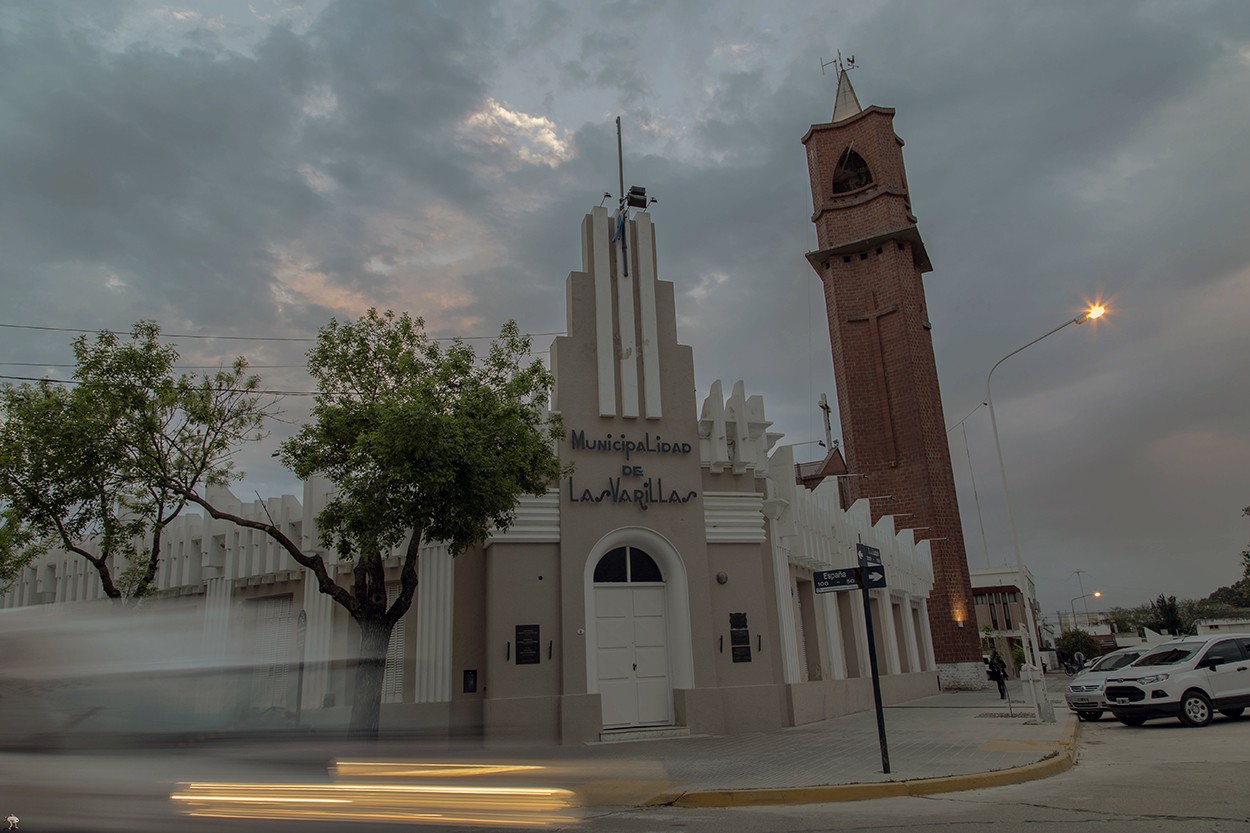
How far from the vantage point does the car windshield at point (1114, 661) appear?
19.3 metres

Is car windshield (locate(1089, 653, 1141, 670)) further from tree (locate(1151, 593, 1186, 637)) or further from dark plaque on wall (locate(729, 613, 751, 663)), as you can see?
tree (locate(1151, 593, 1186, 637))

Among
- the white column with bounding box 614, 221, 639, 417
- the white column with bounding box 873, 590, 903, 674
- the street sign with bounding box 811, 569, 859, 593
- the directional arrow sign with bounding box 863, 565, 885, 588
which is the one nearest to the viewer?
the directional arrow sign with bounding box 863, 565, 885, 588

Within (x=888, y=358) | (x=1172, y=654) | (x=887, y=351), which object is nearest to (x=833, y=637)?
(x=1172, y=654)

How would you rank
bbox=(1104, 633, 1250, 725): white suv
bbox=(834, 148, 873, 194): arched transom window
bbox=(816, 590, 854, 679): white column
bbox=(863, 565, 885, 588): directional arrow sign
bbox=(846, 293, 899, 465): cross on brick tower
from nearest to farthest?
bbox=(863, 565, 885, 588): directional arrow sign → bbox=(1104, 633, 1250, 725): white suv → bbox=(816, 590, 854, 679): white column → bbox=(846, 293, 899, 465): cross on brick tower → bbox=(834, 148, 873, 194): arched transom window

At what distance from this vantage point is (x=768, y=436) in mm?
19328

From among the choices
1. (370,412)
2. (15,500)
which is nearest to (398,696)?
(370,412)

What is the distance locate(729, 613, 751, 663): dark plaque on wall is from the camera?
53.8ft

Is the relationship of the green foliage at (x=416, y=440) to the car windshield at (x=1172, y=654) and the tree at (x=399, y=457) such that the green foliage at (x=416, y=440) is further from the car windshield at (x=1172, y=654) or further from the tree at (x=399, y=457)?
the car windshield at (x=1172, y=654)

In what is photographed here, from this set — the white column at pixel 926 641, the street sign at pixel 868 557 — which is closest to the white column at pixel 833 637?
the street sign at pixel 868 557

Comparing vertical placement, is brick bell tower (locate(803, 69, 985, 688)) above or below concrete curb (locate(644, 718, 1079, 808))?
above

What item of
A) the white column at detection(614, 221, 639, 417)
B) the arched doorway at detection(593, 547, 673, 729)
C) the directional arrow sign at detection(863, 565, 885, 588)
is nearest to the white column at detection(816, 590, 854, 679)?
the arched doorway at detection(593, 547, 673, 729)

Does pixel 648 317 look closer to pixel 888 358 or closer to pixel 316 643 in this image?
pixel 316 643

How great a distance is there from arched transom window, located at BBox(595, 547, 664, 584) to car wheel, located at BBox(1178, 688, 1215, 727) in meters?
9.83

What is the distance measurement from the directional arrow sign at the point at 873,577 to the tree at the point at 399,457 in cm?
532
